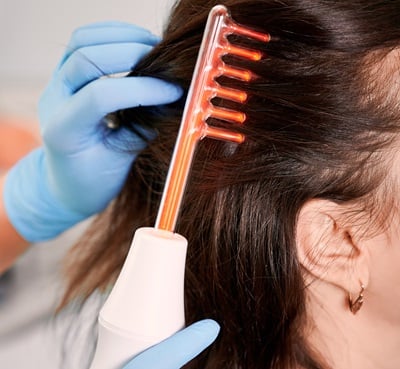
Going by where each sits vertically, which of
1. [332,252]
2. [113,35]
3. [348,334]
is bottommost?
[348,334]

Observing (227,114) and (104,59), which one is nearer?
(227,114)

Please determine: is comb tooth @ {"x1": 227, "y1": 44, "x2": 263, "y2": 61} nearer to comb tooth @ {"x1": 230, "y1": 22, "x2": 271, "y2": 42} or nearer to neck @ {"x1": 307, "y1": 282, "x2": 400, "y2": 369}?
comb tooth @ {"x1": 230, "y1": 22, "x2": 271, "y2": 42}

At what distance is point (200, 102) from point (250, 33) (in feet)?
0.32

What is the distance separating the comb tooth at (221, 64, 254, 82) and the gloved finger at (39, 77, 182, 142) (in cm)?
10

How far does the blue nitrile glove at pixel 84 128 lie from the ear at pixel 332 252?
24 centimetres

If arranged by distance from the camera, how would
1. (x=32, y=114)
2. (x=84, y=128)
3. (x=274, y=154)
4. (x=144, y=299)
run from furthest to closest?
(x=32, y=114) < (x=84, y=128) < (x=274, y=154) < (x=144, y=299)

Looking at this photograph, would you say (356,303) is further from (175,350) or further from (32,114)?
(32,114)

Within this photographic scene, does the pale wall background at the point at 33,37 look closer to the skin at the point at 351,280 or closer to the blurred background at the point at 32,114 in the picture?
the blurred background at the point at 32,114

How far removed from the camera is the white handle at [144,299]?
0.61 meters

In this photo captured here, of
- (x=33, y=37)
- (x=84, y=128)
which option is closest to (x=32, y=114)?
(x=33, y=37)

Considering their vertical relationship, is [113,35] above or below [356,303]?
above

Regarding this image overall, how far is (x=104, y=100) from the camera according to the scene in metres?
0.77

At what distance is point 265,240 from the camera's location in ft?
2.43

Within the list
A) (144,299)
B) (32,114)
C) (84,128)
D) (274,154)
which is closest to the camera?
(144,299)
